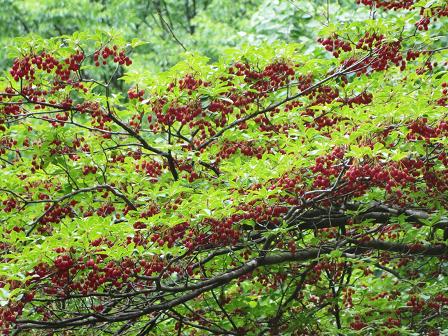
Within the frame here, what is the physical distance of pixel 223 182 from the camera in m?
5.97

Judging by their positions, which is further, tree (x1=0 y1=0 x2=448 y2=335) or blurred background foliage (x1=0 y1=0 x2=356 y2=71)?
blurred background foliage (x1=0 y1=0 x2=356 y2=71)

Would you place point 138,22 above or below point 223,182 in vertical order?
above

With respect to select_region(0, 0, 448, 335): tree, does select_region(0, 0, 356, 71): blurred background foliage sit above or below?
above

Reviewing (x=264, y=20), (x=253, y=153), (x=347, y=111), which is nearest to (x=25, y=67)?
(x=253, y=153)

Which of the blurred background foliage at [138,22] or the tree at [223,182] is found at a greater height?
the blurred background foliage at [138,22]

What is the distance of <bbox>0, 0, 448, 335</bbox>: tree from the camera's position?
5.00 metres

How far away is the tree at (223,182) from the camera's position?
5000 mm

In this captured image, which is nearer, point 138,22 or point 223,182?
point 223,182

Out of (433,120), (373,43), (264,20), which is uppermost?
(264,20)

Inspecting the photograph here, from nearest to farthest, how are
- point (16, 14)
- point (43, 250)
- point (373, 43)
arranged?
point (43, 250), point (373, 43), point (16, 14)

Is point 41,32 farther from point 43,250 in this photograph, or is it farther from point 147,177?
point 43,250

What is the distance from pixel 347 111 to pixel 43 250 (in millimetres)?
2270

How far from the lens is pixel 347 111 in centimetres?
520

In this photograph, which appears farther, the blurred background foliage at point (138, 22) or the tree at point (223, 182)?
the blurred background foliage at point (138, 22)
